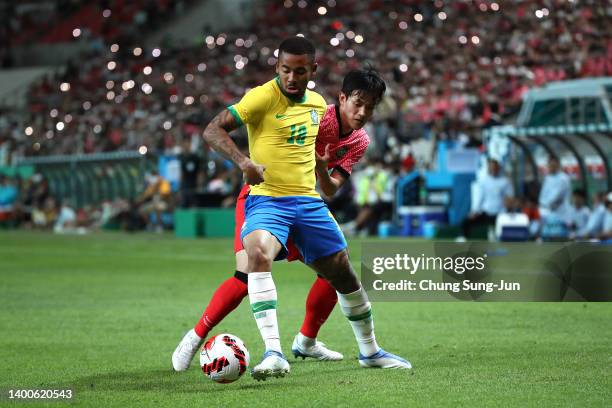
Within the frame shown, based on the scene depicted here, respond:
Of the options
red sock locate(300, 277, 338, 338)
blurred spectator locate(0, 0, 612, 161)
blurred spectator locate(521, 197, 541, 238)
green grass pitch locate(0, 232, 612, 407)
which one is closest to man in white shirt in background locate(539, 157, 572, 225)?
blurred spectator locate(521, 197, 541, 238)

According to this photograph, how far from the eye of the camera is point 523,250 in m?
20.5

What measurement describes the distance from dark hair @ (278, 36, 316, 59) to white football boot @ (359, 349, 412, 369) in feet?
7.06

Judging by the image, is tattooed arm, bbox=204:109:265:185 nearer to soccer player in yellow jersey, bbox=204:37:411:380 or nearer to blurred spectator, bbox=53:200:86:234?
soccer player in yellow jersey, bbox=204:37:411:380

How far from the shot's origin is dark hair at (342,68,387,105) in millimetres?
7879

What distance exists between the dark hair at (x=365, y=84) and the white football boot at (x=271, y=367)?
1.92m

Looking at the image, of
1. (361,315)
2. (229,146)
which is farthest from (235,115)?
(361,315)

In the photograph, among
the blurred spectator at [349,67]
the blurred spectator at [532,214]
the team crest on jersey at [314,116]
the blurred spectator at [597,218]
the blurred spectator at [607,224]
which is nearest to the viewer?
Answer: the team crest on jersey at [314,116]

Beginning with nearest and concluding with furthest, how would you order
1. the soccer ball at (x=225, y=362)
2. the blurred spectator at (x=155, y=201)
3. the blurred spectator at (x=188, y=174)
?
the soccer ball at (x=225, y=362) < the blurred spectator at (x=188, y=174) < the blurred spectator at (x=155, y=201)

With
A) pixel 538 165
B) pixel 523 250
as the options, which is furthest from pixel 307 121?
pixel 538 165

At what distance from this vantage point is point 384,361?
8.02m

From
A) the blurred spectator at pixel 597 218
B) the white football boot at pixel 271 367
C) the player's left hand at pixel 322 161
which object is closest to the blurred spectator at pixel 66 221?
the blurred spectator at pixel 597 218

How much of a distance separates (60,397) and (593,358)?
12.6 ft

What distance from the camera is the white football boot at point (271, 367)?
23.1ft

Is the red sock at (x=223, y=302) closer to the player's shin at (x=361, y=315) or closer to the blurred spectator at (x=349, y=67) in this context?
the player's shin at (x=361, y=315)
